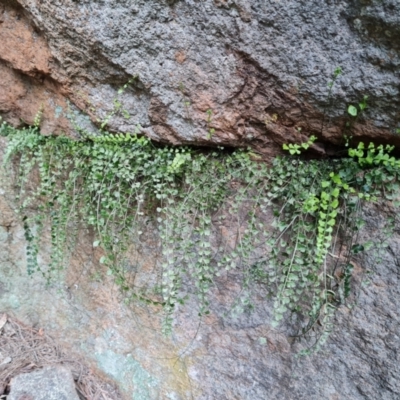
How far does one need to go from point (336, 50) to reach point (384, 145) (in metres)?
0.41

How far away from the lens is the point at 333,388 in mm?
1609

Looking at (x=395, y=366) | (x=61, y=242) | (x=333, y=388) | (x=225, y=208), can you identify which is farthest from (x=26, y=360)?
(x=395, y=366)

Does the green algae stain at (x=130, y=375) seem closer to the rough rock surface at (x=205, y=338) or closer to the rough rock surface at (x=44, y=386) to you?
the rough rock surface at (x=205, y=338)

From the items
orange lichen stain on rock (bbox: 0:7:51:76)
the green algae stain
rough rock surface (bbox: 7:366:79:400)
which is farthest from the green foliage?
rough rock surface (bbox: 7:366:79:400)

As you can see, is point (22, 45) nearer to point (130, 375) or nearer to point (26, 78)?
point (26, 78)

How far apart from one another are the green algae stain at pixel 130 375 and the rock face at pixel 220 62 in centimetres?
137

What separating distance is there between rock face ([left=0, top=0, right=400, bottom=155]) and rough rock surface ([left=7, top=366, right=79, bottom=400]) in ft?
5.02

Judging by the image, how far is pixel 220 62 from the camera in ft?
4.77

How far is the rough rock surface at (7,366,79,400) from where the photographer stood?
6.68 feet

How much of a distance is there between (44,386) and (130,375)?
0.49 m

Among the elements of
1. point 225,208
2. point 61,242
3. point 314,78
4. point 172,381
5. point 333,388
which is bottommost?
point 172,381

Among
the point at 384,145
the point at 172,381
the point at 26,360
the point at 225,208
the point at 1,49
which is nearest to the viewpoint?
the point at 384,145

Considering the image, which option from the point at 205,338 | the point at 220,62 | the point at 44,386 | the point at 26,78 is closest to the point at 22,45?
the point at 26,78

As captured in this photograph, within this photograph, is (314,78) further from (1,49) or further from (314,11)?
(1,49)
